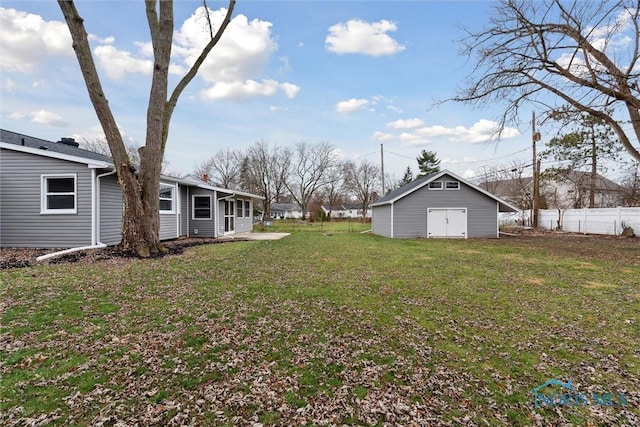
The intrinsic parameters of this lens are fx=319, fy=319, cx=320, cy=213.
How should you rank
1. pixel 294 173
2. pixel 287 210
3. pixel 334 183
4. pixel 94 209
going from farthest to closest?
pixel 287 210, pixel 334 183, pixel 294 173, pixel 94 209

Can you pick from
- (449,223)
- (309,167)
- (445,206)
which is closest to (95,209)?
(445,206)

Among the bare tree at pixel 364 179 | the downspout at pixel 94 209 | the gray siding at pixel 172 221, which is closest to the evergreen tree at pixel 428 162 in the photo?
the bare tree at pixel 364 179

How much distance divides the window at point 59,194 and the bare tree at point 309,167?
36.9 meters

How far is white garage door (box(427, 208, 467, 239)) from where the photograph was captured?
18.0 metres

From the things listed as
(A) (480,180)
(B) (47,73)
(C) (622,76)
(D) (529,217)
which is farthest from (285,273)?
(A) (480,180)

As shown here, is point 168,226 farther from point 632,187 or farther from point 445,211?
point 632,187

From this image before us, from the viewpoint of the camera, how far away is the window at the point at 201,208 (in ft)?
50.8

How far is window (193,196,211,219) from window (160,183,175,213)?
6.48 feet

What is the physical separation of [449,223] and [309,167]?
31895 millimetres

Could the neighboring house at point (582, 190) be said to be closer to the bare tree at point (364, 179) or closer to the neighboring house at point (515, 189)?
the neighboring house at point (515, 189)

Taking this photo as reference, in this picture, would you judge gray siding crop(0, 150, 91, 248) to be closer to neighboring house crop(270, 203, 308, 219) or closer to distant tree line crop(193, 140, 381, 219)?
distant tree line crop(193, 140, 381, 219)

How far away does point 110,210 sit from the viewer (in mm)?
10227

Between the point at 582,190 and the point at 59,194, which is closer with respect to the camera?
the point at 59,194

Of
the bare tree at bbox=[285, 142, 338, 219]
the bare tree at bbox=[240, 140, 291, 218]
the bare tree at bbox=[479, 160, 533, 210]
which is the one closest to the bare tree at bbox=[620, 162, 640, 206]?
the bare tree at bbox=[479, 160, 533, 210]
